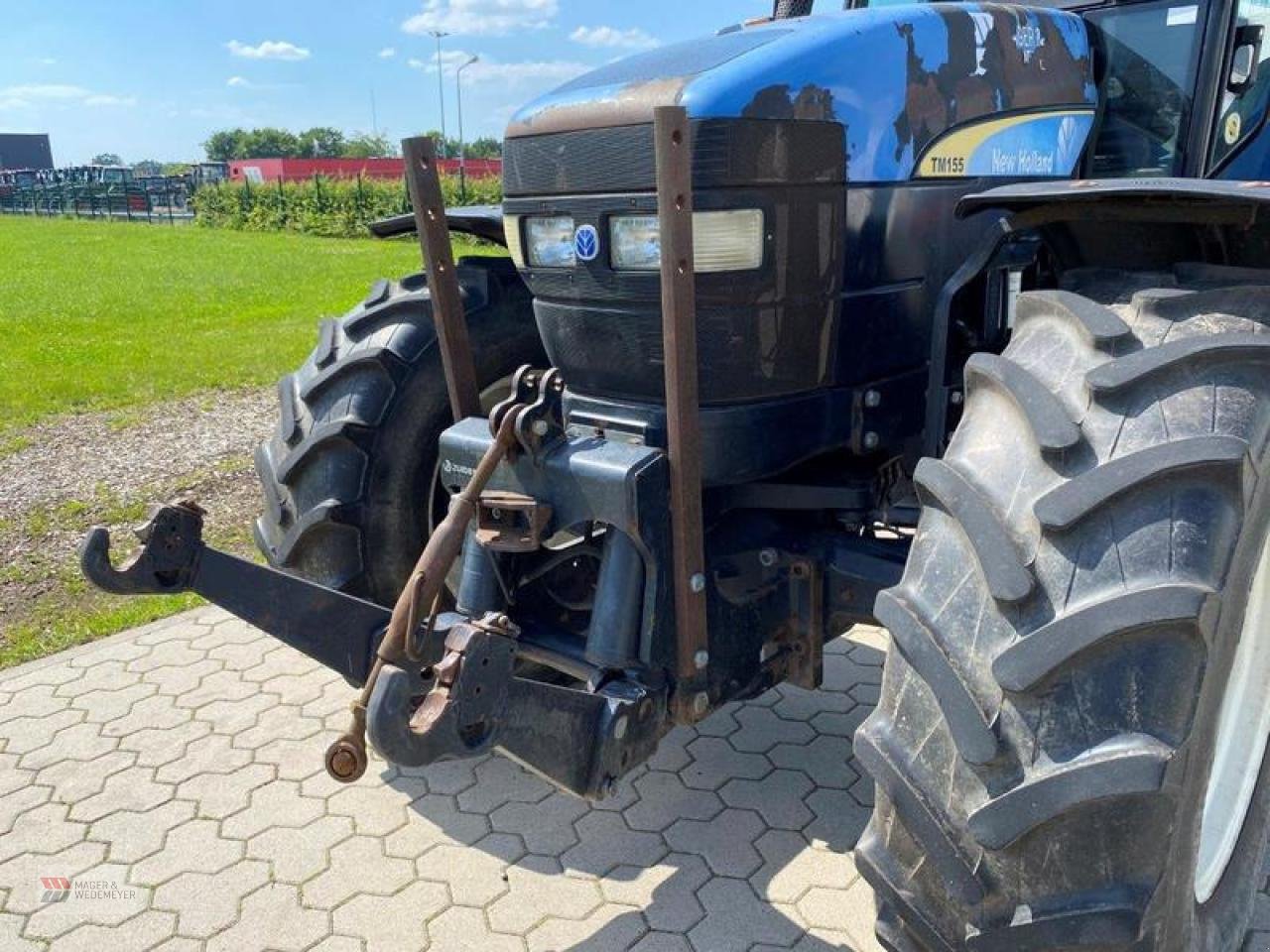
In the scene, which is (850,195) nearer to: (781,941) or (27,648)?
(781,941)

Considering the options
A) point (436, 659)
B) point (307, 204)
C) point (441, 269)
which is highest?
point (441, 269)

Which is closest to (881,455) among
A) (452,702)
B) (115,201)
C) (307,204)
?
(452,702)

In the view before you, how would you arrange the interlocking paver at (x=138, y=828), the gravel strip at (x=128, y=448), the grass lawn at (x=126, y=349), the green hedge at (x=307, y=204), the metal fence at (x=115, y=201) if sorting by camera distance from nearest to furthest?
the interlocking paver at (x=138, y=828) → the grass lawn at (x=126, y=349) → the gravel strip at (x=128, y=448) → the green hedge at (x=307, y=204) → the metal fence at (x=115, y=201)

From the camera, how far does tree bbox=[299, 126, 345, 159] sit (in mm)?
85381

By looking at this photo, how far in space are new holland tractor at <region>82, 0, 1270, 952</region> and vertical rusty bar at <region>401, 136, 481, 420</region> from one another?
0.01m

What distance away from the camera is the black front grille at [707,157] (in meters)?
2.05

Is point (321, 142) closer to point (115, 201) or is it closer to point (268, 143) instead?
point (268, 143)

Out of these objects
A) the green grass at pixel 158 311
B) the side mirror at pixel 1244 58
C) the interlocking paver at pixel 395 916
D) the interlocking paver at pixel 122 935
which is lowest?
the interlocking paver at pixel 122 935

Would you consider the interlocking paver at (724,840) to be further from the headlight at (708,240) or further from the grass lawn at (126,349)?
the grass lawn at (126,349)

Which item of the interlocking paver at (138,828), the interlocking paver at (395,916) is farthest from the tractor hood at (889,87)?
the interlocking paver at (138,828)

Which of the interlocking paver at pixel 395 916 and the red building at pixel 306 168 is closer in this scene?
the interlocking paver at pixel 395 916

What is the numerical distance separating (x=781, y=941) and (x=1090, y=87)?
210cm

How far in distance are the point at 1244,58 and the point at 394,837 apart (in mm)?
2829

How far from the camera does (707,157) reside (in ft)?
6.72
